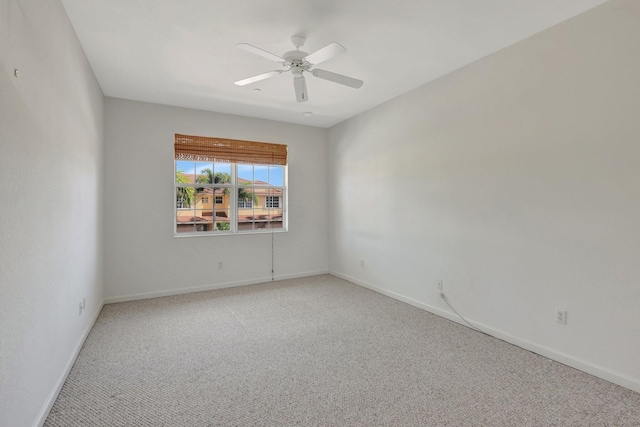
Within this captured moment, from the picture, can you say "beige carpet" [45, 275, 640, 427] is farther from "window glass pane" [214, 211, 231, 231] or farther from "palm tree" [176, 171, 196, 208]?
"palm tree" [176, 171, 196, 208]

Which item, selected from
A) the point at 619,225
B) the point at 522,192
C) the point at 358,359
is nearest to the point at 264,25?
the point at 522,192

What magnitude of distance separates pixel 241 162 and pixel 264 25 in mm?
2527

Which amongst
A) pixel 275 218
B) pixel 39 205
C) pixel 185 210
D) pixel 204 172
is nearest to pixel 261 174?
pixel 275 218

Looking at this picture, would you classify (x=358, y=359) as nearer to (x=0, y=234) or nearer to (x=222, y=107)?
(x=0, y=234)

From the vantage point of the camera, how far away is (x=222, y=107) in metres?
4.24

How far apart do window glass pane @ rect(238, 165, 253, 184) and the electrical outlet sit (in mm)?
Result: 4075

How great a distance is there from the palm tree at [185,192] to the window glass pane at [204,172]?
16cm

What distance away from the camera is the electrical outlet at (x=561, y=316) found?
235cm

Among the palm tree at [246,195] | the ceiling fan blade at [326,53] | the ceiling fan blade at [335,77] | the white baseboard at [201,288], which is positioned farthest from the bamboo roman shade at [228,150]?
the ceiling fan blade at [326,53]

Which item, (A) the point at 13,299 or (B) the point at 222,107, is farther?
(B) the point at 222,107

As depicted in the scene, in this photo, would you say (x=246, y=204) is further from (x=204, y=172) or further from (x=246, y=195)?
(x=204, y=172)

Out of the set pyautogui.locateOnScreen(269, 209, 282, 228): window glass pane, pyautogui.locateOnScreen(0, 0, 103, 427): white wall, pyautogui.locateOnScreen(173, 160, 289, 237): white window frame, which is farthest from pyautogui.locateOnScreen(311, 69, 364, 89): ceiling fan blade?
pyautogui.locateOnScreen(269, 209, 282, 228): window glass pane

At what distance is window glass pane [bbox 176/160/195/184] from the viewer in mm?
4355

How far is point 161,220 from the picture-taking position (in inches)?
162
